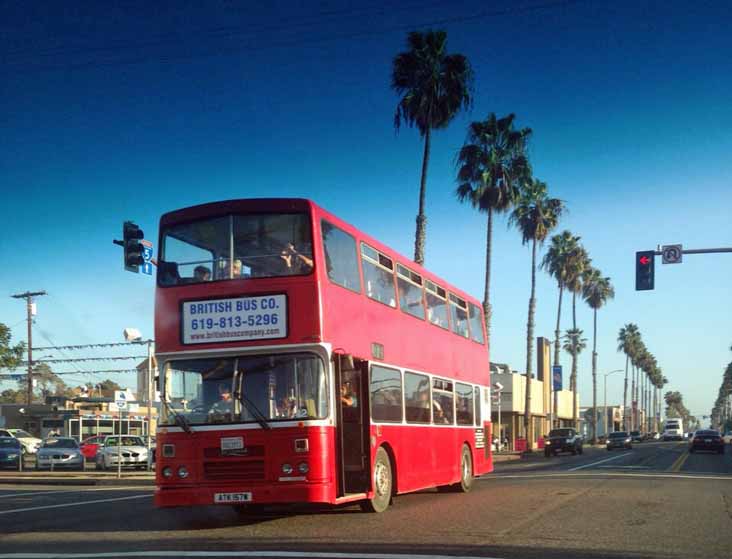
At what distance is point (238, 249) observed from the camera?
12719 millimetres

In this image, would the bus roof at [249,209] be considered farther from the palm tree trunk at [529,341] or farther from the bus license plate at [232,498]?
the palm tree trunk at [529,341]

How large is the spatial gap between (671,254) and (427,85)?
1360cm

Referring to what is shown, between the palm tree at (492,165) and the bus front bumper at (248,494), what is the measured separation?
34.3 m

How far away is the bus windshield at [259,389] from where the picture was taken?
1223 centimetres

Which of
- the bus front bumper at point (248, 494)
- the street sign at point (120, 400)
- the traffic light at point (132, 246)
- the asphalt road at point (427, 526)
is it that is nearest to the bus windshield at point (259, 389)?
the bus front bumper at point (248, 494)

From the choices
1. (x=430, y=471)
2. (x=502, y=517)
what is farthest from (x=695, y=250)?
(x=502, y=517)

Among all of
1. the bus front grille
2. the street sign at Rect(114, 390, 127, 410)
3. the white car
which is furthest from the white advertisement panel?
the white car

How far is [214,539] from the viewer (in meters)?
11.4

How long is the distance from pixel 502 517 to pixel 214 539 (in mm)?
4507

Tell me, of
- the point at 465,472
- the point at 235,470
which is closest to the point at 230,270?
the point at 235,470

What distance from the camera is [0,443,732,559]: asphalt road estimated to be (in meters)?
10.2

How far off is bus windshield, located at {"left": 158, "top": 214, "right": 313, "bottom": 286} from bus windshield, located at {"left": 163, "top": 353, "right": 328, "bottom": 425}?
1255 millimetres

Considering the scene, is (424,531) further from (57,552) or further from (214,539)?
(57,552)

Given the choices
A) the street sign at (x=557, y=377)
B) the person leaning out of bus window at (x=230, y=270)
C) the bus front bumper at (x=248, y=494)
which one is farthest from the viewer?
the street sign at (x=557, y=377)
